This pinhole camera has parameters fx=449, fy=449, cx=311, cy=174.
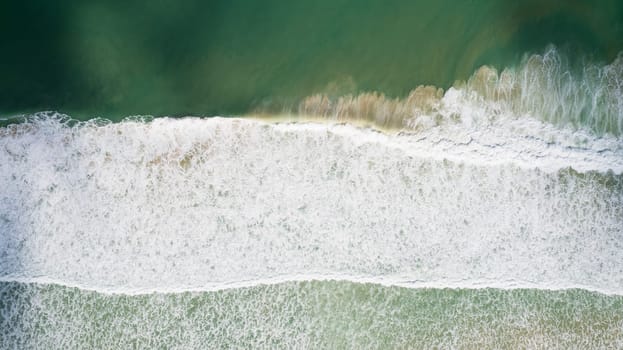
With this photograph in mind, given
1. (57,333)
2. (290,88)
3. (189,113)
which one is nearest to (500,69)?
(290,88)

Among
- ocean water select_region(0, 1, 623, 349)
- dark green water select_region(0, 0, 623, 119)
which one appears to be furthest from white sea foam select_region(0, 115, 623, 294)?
dark green water select_region(0, 0, 623, 119)

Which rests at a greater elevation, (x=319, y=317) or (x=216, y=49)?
(x=216, y=49)

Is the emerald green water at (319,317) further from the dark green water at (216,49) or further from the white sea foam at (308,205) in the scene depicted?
the dark green water at (216,49)

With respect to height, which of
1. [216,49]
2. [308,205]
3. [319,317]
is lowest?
[319,317]

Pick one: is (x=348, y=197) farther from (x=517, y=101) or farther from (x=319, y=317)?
(x=517, y=101)

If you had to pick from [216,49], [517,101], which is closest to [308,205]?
[216,49]

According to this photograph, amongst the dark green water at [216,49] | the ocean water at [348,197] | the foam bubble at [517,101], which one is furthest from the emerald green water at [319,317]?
the dark green water at [216,49]
